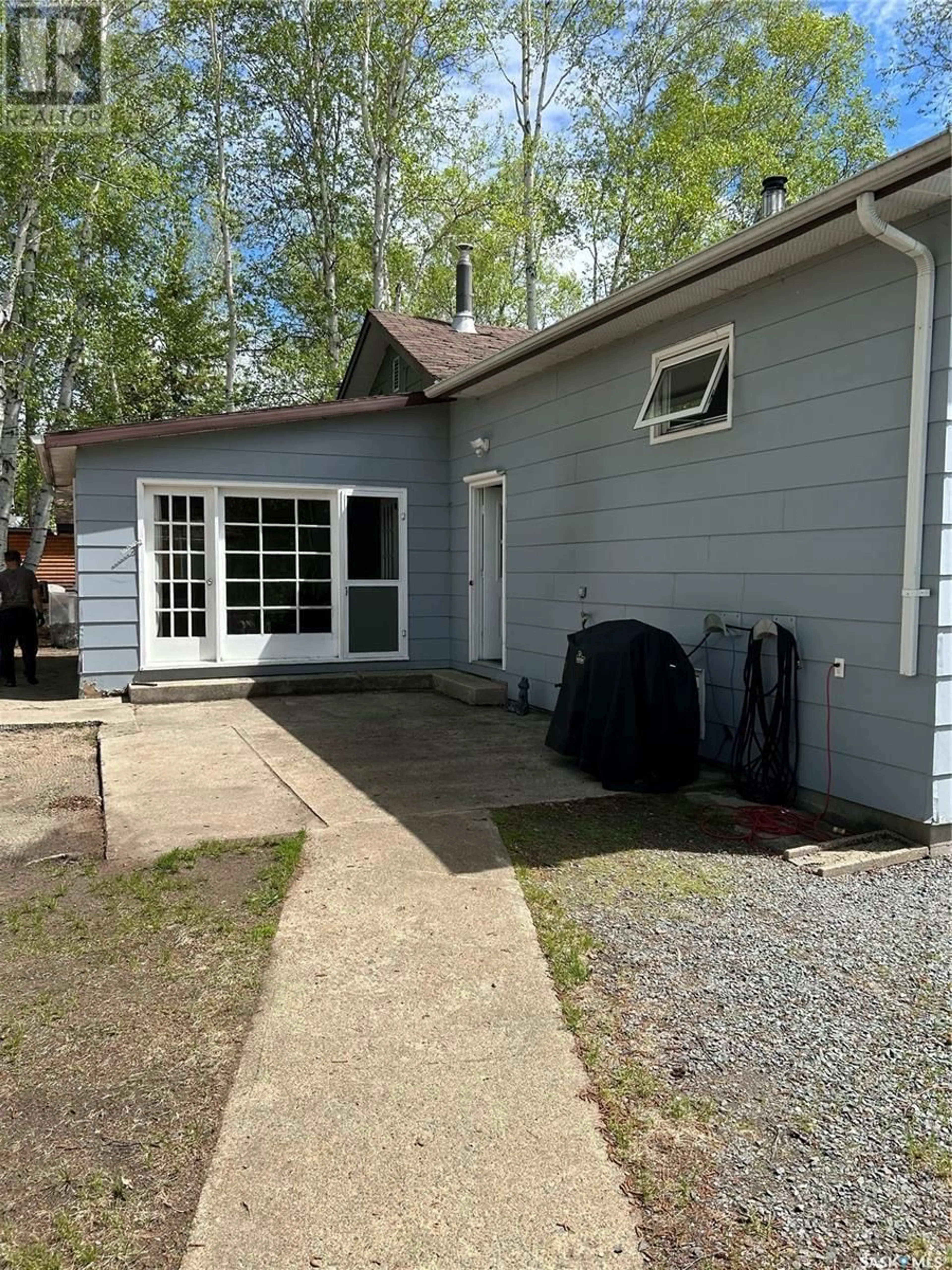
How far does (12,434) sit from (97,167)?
169 inches

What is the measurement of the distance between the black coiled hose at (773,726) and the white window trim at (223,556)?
5.02 m

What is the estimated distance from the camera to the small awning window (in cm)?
518

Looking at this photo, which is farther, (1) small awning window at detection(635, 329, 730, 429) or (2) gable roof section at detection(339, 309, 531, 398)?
(2) gable roof section at detection(339, 309, 531, 398)

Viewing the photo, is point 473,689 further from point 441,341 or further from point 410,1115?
point 410,1115

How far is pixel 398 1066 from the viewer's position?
2213 mm

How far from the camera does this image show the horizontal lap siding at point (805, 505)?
3.91 metres

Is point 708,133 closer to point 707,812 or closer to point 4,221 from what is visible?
point 4,221

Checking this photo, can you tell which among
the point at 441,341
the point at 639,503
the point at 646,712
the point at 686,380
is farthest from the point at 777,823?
the point at 441,341

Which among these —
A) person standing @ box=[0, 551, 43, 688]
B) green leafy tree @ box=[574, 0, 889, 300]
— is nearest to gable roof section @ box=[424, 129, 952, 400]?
person standing @ box=[0, 551, 43, 688]

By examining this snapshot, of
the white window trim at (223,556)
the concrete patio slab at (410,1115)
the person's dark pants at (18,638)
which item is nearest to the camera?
the concrete patio slab at (410,1115)

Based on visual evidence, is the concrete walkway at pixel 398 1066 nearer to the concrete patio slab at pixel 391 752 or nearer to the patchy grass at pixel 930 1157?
the concrete patio slab at pixel 391 752

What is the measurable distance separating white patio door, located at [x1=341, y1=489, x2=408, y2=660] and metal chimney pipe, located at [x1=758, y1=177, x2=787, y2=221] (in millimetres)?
4665

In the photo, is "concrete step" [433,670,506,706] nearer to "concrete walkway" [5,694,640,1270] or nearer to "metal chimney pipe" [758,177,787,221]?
"concrete walkway" [5,694,640,1270]

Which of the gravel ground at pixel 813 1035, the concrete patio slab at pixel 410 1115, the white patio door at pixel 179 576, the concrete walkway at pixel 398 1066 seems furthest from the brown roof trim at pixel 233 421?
the gravel ground at pixel 813 1035
